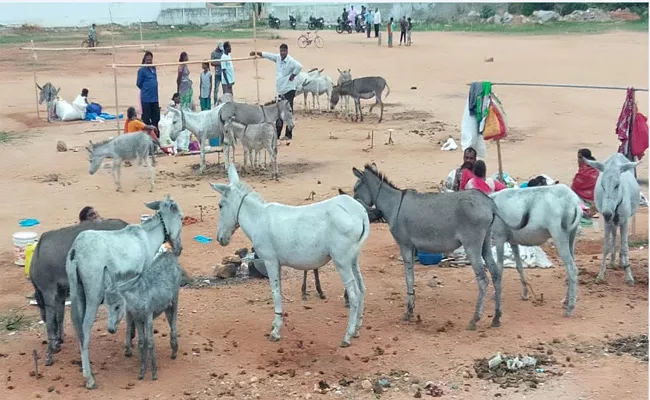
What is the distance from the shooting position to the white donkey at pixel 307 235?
28.1ft

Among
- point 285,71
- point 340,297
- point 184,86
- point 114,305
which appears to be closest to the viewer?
point 114,305

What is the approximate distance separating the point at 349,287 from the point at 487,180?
3438 mm

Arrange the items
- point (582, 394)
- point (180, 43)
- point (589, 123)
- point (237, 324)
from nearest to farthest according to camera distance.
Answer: point (582, 394), point (237, 324), point (589, 123), point (180, 43)

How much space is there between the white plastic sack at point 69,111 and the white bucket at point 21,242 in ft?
43.5

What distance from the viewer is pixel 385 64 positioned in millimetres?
36219

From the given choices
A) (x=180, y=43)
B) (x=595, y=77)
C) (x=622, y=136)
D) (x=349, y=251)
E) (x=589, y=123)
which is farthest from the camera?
(x=180, y=43)

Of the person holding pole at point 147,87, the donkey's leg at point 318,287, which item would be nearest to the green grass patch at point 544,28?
→ the person holding pole at point 147,87

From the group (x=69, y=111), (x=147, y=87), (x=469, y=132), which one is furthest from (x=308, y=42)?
(x=469, y=132)

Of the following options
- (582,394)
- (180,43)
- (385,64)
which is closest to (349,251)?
(582,394)

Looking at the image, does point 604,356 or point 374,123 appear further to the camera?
point 374,123

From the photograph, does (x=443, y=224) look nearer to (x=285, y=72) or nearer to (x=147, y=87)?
(x=147, y=87)

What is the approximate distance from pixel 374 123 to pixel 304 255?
14.5 metres

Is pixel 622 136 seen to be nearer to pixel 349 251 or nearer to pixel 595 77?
pixel 349 251

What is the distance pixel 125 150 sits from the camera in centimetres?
1550
